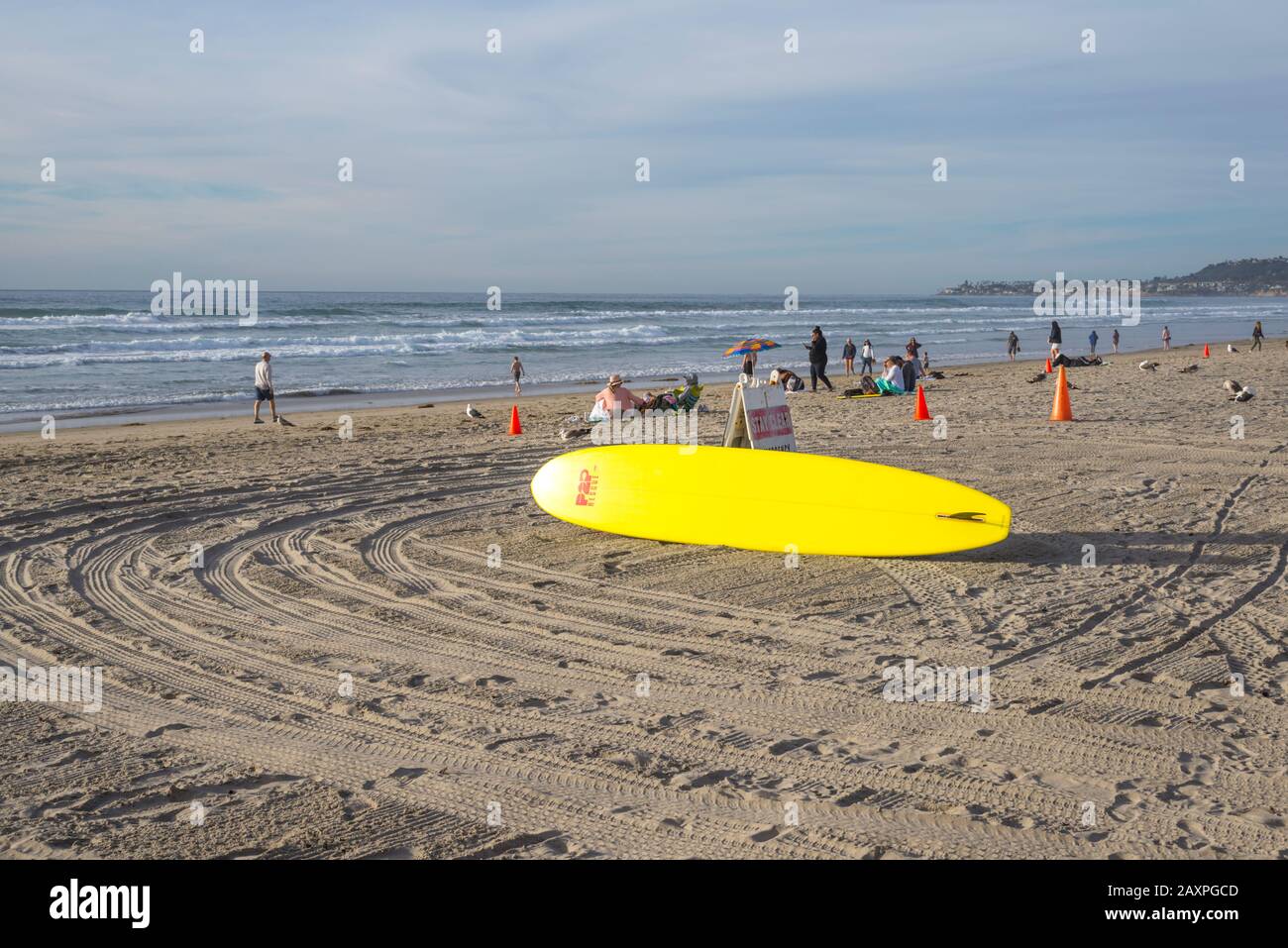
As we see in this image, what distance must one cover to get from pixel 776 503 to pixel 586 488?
5.37 ft

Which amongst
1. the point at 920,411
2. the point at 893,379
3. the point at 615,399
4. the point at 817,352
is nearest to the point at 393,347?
the point at 817,352

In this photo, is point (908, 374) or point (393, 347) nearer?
point (908, 374)

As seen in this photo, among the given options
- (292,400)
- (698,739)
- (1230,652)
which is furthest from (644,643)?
(292,400)

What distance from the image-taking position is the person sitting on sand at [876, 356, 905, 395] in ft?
65.5

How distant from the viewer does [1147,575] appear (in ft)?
23.1

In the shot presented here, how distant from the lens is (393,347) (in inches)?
1510

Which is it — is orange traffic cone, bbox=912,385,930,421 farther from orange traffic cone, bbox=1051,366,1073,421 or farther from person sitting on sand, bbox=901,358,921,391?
person sitting on sand, bbox=901,358,921,391

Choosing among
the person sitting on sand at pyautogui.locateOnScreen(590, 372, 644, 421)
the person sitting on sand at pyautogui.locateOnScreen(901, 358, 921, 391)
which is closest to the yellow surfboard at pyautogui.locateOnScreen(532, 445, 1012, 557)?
the person sitting on sand at pyautogui.locateOnScreen(590, 372, 644, 421)

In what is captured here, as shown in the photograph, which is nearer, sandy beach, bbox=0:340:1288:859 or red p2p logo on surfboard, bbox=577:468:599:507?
sandy beach, bbox=0:340:1288:859

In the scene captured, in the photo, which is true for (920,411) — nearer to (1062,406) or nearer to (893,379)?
(1062,406)

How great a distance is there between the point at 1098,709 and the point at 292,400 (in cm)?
2051

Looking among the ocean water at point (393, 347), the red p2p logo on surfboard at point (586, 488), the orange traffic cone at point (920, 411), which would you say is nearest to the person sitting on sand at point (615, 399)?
the red p2p logo on surfboard at point (586, 488)
